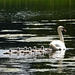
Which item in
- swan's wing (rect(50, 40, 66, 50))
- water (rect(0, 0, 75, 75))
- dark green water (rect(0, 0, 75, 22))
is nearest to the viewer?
water (rect(0, 0, 75, 75))

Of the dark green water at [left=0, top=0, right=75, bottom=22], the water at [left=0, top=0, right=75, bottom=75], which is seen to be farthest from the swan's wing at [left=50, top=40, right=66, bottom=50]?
the dark green water at [left=0, top=0, right=75, bottom=22]

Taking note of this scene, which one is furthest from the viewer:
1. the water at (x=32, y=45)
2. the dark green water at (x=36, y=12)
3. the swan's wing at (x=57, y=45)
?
the dark green water at (x=36, y=12)

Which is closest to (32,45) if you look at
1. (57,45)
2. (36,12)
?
(57,45)

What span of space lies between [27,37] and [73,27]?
6.70 m

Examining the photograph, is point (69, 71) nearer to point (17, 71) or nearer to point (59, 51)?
point (17, 71)

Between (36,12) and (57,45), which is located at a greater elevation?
(36,12)

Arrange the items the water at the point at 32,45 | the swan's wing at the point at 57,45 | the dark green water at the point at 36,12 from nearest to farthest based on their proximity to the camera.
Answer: the water at the point at 32,45, the swan's wing at the point at 57,45, the dark green water at the point at 36,12

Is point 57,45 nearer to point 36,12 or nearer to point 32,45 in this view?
point 32,45

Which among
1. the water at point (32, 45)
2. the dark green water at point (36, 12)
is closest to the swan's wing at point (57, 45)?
the water at point (32, 45)

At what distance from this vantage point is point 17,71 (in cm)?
2275

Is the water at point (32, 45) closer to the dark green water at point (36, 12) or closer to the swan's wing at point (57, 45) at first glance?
the swan's wing at point (57, 45)

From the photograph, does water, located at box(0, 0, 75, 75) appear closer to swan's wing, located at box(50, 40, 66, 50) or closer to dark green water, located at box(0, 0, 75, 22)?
swan's wing, located at box(50, 40, 66, 50)

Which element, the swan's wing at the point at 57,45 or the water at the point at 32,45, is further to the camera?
the swan's wing at the point at 57,45

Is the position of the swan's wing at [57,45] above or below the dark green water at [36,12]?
below
